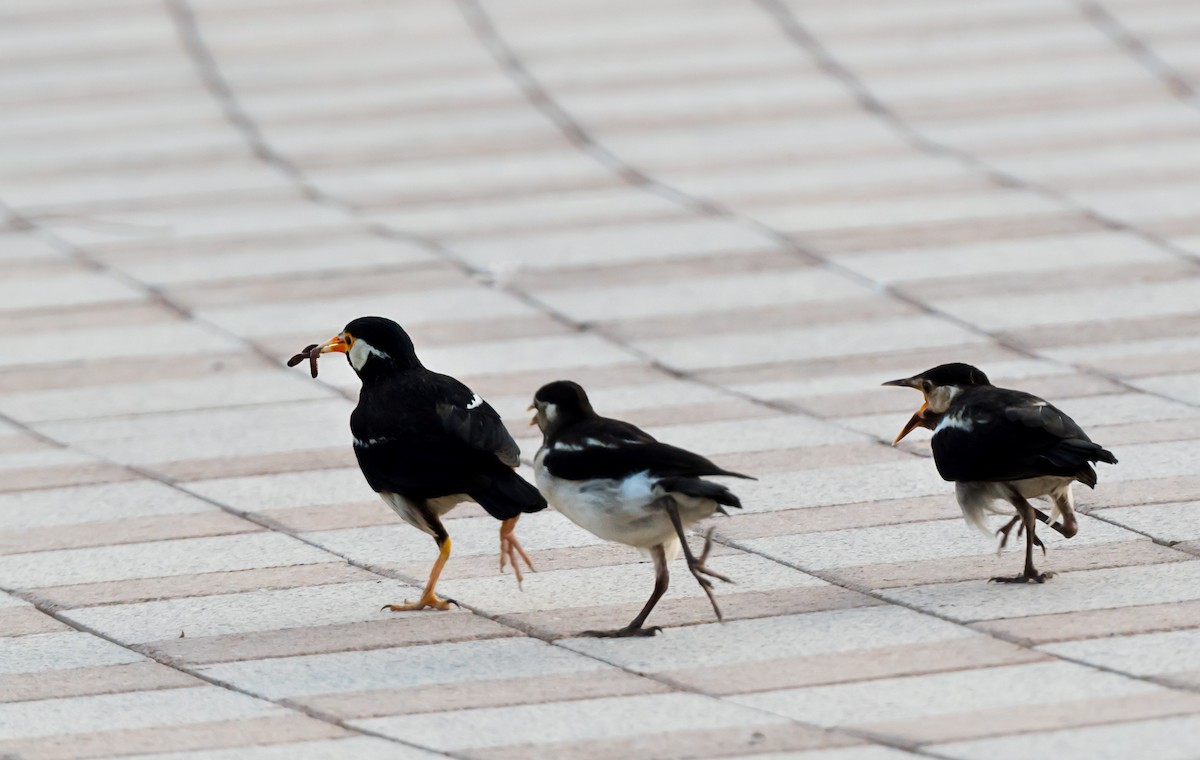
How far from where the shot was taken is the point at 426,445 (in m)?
6.49

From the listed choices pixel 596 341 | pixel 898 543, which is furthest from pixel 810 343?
pixel 898 543

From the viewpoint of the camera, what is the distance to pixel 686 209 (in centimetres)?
1234

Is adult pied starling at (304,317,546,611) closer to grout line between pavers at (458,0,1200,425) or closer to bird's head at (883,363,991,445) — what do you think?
bird's head at (883,363,991,445)

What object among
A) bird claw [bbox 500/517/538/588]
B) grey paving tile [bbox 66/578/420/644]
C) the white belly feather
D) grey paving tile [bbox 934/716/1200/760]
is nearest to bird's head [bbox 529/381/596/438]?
the white belly feather

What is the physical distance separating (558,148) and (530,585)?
7.34 meters

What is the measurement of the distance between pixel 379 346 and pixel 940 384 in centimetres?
196

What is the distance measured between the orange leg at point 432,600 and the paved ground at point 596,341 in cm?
11

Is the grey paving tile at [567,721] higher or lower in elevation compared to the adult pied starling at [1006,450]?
lower

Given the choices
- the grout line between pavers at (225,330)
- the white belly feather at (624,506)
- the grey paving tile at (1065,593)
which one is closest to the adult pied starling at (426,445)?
the white belly feather at (624,506)

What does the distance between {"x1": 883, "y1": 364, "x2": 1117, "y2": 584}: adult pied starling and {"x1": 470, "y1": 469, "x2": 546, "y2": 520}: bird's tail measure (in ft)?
4.43

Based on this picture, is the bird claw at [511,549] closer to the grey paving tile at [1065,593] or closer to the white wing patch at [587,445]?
the white wing patch at [587,445]

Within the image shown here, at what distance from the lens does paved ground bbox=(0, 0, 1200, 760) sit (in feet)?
19.1

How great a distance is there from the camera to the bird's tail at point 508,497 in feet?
20.8

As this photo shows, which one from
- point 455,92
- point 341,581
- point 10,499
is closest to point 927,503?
point 341,581
